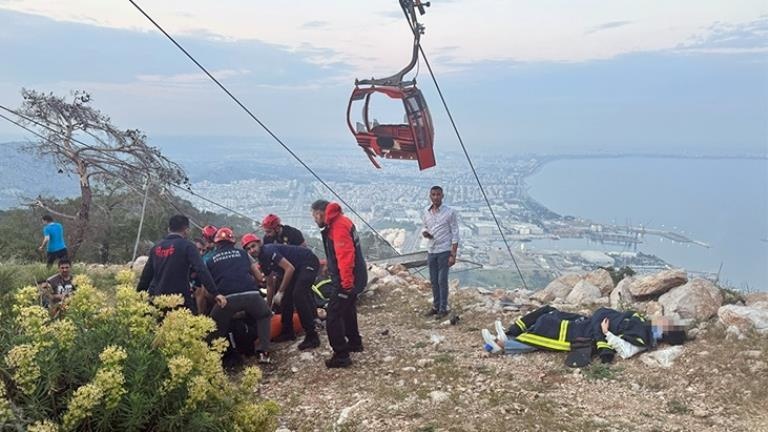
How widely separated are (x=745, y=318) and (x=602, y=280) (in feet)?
9.55

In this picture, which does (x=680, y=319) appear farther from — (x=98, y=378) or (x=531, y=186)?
(x=531, y=186)

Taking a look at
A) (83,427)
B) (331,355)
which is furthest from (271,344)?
(83,427)

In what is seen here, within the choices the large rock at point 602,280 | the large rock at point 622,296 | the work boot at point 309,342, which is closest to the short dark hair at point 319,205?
the work boot at point 309,342

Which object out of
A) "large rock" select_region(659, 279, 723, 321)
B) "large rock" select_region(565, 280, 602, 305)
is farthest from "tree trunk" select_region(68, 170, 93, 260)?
"large rock" select_region(659, 279, 723, 321)

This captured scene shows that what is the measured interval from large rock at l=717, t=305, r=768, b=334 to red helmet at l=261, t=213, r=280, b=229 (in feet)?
15.6

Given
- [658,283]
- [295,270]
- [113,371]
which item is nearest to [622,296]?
[658,283]

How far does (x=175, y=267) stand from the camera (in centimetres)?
519

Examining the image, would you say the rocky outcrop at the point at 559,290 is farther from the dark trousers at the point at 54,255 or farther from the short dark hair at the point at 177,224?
the dark trousers at the point at 54,255

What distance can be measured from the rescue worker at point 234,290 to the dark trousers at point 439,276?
7.71 feet

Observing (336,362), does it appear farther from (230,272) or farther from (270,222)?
(270,222)

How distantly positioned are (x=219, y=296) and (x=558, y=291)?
5.35 metres

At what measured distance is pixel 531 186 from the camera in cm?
2406

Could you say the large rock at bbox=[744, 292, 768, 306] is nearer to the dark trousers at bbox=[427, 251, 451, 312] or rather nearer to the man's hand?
the dark trousers at bbox=[427, 251, 451, 312]

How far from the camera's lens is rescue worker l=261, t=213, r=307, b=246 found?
6879mm
